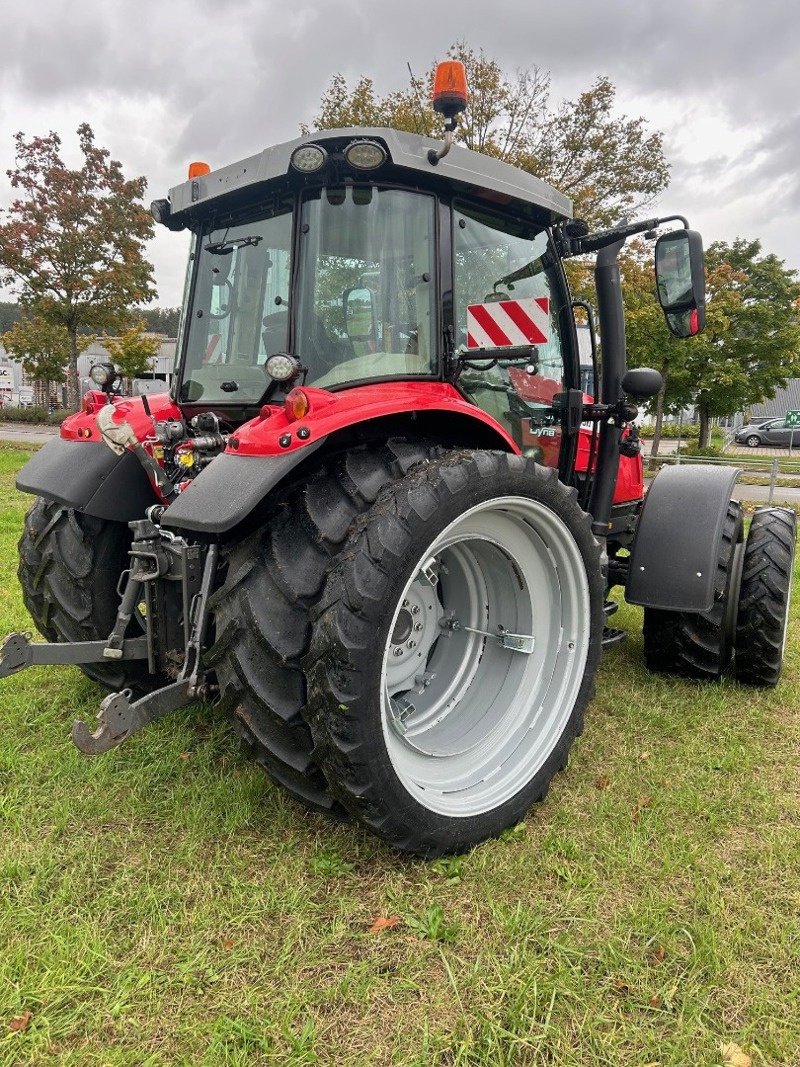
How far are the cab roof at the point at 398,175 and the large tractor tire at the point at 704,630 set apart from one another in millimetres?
1729

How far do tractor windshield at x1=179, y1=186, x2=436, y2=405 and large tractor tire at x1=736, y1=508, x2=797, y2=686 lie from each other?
6.78 feet

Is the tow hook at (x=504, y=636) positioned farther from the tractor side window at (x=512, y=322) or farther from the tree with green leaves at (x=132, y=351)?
the tree with green leaves at (x=132, y=351)

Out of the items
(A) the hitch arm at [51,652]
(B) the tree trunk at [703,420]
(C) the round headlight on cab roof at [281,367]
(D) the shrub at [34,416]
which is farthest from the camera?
(D) the shrub at [34,416]

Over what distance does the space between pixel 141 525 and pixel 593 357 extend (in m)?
2.39

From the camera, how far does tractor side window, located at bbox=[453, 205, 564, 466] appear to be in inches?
107

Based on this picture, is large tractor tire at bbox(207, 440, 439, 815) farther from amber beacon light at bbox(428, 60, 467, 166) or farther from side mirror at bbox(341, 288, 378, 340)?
amber beacon light at bbox(428, 60, 467, 166)

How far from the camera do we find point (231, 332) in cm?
288

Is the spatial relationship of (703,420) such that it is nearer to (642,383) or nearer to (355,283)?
(642,383)

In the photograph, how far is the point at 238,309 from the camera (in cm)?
285

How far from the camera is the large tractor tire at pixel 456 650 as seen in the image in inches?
76.0

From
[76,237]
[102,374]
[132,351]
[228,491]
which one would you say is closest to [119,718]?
[228,491]

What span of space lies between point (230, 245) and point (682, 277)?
1836 millimetres

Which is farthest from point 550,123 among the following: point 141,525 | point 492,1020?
point 492,1020

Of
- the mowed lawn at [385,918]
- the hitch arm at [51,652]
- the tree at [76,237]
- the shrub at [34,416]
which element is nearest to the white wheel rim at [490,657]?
the mowed lawn at [385,918]
